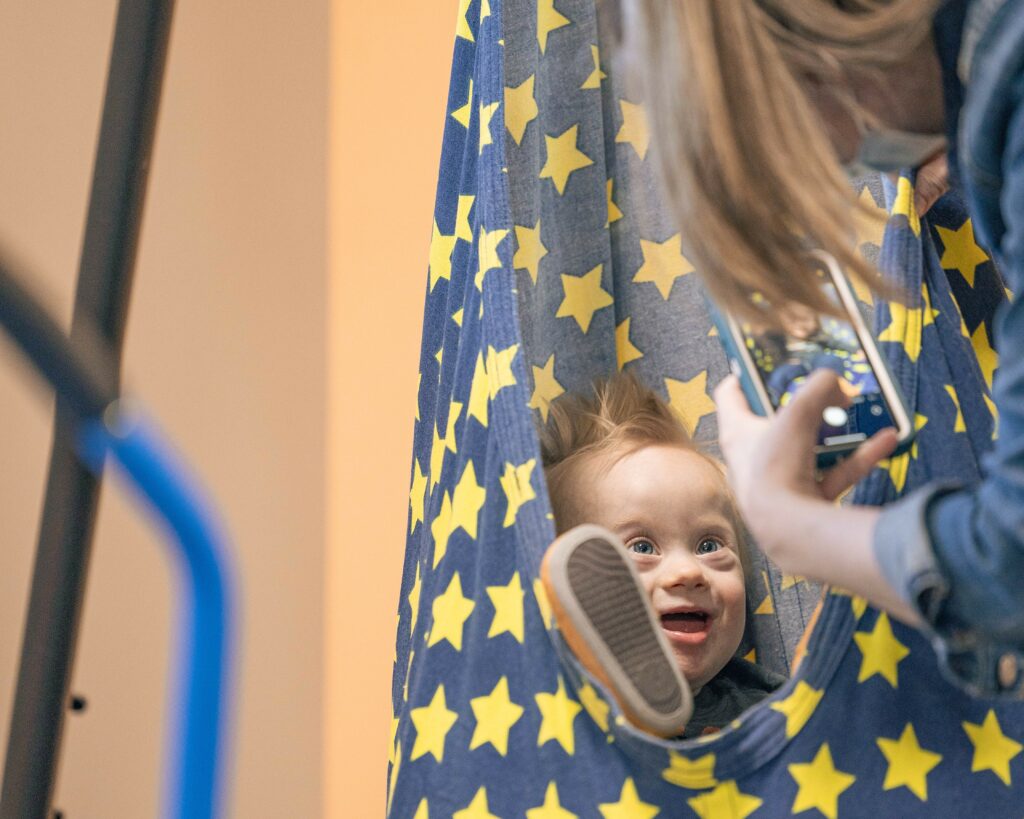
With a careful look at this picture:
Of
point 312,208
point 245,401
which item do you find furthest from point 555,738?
point 312,208

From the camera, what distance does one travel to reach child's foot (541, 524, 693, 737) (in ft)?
2.19

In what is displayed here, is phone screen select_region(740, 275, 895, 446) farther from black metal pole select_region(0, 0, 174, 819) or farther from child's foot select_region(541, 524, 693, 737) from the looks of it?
black metal pole select_region(0, 0, 174, 819)

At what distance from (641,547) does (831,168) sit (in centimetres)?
41

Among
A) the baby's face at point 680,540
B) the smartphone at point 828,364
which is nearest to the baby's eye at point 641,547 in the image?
the baby's face at point 680,540

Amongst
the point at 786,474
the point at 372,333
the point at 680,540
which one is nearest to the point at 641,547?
the point at 680,540

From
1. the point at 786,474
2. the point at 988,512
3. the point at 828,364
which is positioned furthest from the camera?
the point at 828,364

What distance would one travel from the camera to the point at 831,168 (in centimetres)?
55

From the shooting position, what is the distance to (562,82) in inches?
39.2

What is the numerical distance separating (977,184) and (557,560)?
0.29 metres

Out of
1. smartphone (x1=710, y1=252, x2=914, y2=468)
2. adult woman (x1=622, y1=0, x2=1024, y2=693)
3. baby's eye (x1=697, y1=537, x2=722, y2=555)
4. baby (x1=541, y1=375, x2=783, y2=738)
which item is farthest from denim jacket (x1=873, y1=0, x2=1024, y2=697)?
baby's eye (x1=697, y1=537, x2=722, y2=555)

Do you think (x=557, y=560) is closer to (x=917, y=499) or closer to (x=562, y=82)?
(x=917, y=499)

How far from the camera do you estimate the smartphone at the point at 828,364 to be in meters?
0.66

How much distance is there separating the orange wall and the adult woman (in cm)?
74

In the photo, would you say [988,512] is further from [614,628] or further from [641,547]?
[641,547]
